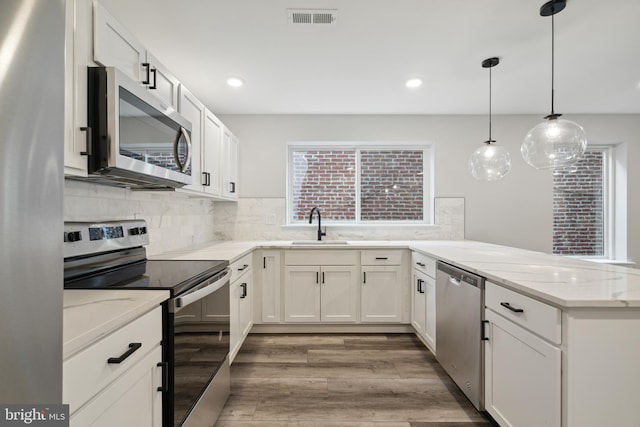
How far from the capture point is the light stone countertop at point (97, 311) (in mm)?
708

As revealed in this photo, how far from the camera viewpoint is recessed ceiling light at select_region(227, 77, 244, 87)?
8.52 ft

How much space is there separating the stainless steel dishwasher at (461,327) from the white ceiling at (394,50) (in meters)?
1.58

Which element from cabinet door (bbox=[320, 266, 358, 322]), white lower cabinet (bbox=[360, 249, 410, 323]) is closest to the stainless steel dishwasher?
white lower cabinet (bbox=[360, 249, 410, 323])

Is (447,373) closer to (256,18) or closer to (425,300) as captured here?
(425,300)

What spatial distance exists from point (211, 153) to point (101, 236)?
4.11ft

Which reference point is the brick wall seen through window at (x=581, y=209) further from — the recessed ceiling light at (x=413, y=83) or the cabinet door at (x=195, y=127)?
the cabinet door at (x=195, y=127)

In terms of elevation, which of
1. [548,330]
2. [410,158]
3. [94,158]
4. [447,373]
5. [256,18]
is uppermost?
[256,18]

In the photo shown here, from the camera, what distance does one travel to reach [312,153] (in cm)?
372

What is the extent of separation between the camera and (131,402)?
3.04 ft

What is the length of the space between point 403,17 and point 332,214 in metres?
2.28

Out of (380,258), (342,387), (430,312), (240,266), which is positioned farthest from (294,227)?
(342,387)

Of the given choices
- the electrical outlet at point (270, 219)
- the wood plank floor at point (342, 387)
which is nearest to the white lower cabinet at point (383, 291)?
the wood plank floor at point (342, 387)

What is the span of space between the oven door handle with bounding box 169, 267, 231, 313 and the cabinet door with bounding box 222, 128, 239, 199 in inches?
54.6

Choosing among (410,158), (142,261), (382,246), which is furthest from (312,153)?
(142,261)
